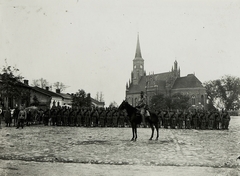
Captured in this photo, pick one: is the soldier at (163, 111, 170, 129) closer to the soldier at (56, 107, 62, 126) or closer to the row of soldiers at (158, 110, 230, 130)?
the row of soldiers at (158, 110, 230, 130)

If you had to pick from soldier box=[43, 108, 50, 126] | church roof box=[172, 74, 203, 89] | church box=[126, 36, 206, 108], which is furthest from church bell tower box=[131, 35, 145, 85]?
soldier box=[43, 108, 50, 126]

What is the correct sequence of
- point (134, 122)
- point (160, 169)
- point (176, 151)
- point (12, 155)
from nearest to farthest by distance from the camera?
point (160, 169) → point (12, 155) → point (176, 151) → point (134, 122)

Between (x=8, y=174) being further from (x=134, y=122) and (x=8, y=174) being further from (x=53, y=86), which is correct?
(x=53, y=86)

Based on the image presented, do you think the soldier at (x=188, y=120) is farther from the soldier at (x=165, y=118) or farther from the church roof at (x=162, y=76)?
the church roof at (x=162, y=76)

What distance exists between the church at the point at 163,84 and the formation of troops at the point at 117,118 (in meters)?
60.1

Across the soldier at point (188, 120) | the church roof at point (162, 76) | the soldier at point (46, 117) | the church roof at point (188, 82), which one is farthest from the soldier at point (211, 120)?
the church roof at point (162, 76)

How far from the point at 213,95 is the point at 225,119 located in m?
66.6

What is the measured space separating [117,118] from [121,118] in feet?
1.15

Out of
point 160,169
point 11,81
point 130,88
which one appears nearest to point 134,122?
point 160,169

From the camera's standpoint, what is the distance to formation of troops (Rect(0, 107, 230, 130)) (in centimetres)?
2262

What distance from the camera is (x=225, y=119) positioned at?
2259 centimetres

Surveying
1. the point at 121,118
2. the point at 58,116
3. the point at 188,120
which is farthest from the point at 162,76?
the point at 58,116

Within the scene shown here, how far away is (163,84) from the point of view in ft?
320

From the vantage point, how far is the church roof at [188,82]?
8567cm
